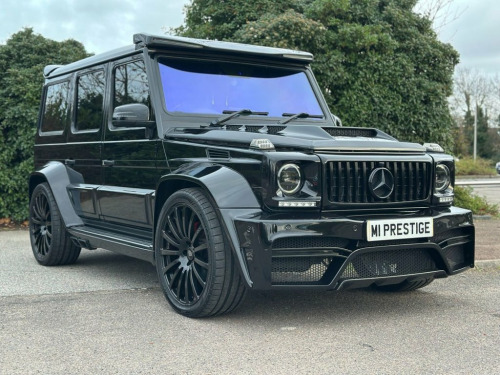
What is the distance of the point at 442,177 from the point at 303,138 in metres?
1.15

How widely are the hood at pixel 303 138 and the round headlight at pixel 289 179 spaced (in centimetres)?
17

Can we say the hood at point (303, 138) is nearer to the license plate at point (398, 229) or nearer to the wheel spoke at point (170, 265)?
the license plate at point (398, 229)

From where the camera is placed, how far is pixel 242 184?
4.25 metres

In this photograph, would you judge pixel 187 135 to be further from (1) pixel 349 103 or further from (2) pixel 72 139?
(1) pixel 349 103

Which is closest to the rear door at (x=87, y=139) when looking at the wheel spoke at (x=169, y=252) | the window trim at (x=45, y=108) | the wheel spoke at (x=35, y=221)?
the window trim at (x=45, y=108)

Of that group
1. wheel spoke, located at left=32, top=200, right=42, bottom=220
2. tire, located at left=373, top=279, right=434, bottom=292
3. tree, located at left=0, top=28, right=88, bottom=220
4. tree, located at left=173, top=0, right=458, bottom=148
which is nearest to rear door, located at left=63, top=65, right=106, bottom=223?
wheel spoke, located at left=32, top=200, right=42, bottom=220

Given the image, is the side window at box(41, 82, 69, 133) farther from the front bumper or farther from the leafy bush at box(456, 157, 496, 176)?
the leafy bush at box(456, 157, 496, 176)

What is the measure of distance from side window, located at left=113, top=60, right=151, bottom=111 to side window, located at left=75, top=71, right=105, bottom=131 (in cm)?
31

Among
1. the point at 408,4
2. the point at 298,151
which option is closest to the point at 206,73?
the point at 298,151

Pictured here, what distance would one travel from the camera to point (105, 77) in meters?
6.05

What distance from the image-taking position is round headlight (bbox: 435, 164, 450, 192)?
15.7 ft

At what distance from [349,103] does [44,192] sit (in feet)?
18.5

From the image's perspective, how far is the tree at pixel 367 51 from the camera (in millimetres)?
10562

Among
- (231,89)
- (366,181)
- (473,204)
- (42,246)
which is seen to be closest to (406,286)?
(366,181)
